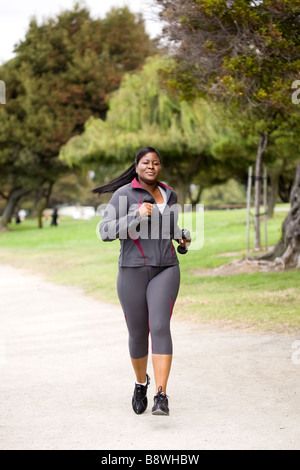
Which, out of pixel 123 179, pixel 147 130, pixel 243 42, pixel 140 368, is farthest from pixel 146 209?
pixel 147 130

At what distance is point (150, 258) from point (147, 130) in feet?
98.9

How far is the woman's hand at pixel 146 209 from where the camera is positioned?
521 centimetres

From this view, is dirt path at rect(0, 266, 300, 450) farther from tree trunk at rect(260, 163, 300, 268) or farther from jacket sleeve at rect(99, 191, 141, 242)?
tree trunk at rect(260, 163, 300, 268)

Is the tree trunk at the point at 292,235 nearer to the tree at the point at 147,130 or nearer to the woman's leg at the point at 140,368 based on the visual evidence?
the woman's leg at the point at 140,368

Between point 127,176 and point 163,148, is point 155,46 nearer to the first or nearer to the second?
point 127,176

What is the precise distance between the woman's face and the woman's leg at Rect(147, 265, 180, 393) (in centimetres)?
66

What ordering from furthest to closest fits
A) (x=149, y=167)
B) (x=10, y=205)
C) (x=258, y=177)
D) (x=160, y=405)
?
(x=10, y=205)
(x=258, y=177)
(x=149, y=167)
(x=160, y=405)

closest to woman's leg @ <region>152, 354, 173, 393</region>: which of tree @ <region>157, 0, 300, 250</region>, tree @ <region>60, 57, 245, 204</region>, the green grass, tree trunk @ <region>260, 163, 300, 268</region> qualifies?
the green grass

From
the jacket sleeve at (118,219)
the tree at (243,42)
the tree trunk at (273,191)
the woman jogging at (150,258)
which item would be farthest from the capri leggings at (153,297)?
the tree trunk at (273,191)

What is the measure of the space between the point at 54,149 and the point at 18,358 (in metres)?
35.1

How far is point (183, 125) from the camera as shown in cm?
3475

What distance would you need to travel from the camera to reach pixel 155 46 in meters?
15.0

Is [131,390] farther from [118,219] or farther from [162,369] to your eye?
[118,219]
